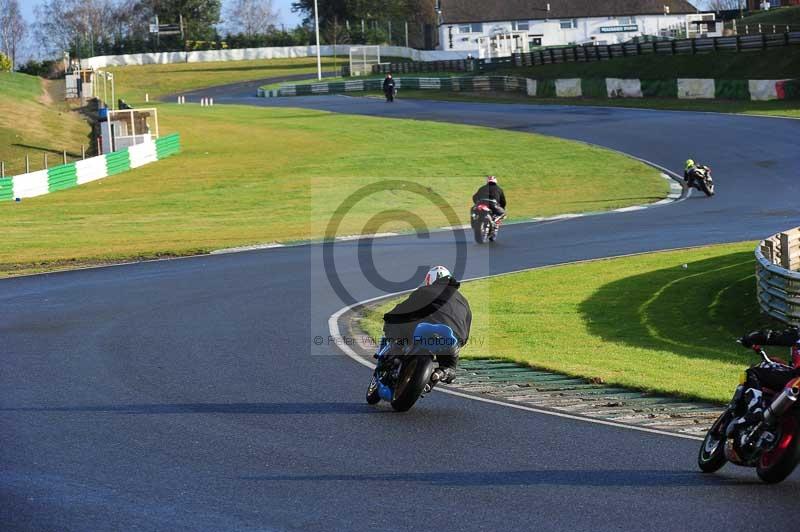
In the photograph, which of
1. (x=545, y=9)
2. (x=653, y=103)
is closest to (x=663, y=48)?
(x=653, y=103)

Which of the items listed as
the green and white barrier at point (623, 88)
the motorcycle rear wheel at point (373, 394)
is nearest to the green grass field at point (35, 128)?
the green and white barrier at point (623, 88)

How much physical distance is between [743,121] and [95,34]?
13829cm

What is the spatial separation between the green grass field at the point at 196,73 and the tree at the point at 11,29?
69.9m

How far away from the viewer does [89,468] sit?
9.61 m

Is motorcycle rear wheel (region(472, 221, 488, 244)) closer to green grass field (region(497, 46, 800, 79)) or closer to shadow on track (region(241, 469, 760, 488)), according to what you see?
shadow on track (region(241, 469, 760, 488))

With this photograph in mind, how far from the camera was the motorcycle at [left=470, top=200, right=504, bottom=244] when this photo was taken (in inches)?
1056

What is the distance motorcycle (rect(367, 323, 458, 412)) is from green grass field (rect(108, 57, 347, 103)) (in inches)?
3188

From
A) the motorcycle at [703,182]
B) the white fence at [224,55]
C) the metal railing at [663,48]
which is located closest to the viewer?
the motorcycle at [703,182]

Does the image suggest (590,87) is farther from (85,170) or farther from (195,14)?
(195,14)

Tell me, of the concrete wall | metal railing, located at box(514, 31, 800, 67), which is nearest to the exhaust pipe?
metal railing, located at box(514, 31, 800, 67)

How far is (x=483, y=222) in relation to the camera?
27.1 meters

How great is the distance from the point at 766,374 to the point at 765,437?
19.5 inches

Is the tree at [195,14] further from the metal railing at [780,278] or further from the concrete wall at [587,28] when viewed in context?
the metal railing at [780,278]

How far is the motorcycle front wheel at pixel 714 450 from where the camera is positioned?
9.18 m
